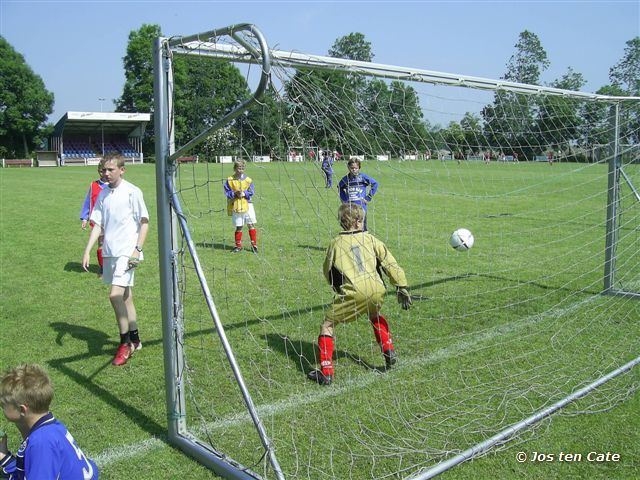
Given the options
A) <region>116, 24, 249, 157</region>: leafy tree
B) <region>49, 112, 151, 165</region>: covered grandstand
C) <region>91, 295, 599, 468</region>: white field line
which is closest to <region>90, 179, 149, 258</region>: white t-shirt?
<region>116, 24, 249, 157</region>: leafy tree

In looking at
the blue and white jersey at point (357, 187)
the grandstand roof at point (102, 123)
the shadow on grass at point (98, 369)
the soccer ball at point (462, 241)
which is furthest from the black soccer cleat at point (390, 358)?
the grandstand roof at point (102, 123)

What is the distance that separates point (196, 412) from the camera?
4105 mm

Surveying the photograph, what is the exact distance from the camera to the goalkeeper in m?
4.58

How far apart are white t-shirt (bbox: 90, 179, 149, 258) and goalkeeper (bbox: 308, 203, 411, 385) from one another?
1822mm

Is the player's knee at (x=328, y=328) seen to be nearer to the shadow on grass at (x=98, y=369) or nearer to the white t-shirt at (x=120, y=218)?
the shadow on grass at (x=98, y=369)

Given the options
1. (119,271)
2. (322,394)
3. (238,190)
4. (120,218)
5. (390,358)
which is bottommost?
(322,394)

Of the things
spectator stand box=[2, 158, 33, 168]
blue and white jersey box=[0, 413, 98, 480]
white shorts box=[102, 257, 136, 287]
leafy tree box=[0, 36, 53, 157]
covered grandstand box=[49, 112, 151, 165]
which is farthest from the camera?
leafy tree box=[0, 36, 53, 157]

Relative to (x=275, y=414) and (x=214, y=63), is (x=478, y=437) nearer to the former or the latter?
(x=275, y=414)

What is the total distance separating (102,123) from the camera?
62438 mm

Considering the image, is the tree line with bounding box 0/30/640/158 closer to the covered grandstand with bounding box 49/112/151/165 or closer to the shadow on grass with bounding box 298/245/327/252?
the shadow on grass with bounding box 298/245/327/252

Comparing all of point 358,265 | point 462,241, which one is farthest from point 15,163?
point 358,265

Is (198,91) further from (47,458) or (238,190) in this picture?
(238,190)

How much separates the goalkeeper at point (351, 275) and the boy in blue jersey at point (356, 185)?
11.1ft

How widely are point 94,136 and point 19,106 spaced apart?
920 centimetres
